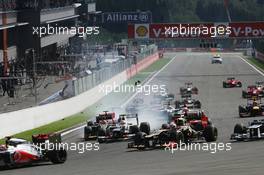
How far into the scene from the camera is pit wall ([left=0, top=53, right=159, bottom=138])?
33753mm

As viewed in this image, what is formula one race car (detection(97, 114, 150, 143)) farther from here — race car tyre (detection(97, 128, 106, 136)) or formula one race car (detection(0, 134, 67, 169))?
formula one race car (detection(0, 134, 67, 169))

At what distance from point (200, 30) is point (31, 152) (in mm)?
64901

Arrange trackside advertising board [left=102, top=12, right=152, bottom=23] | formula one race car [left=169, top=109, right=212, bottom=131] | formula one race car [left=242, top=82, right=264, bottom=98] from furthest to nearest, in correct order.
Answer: trackside advertising board [left=102, top=12, right=152, bottom=23], formula one race car [left=242, top=82, right=264, bottom=98], formula one race car [left=169, top=109, right=212, bottom=131]

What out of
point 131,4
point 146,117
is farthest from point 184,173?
point 131,4

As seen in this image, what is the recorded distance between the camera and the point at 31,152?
2402cm

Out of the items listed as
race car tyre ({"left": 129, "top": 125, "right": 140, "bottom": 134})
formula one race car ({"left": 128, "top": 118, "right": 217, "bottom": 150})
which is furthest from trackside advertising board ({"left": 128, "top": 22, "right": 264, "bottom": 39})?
formula one race car ({"left": 128, "top": 118, "right": 217, "bottom": 150})

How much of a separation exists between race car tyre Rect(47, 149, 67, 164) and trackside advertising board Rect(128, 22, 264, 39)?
207ft

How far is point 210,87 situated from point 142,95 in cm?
836

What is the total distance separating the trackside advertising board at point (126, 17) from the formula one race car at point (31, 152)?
8958cm

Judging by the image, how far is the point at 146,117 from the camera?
3903cm
